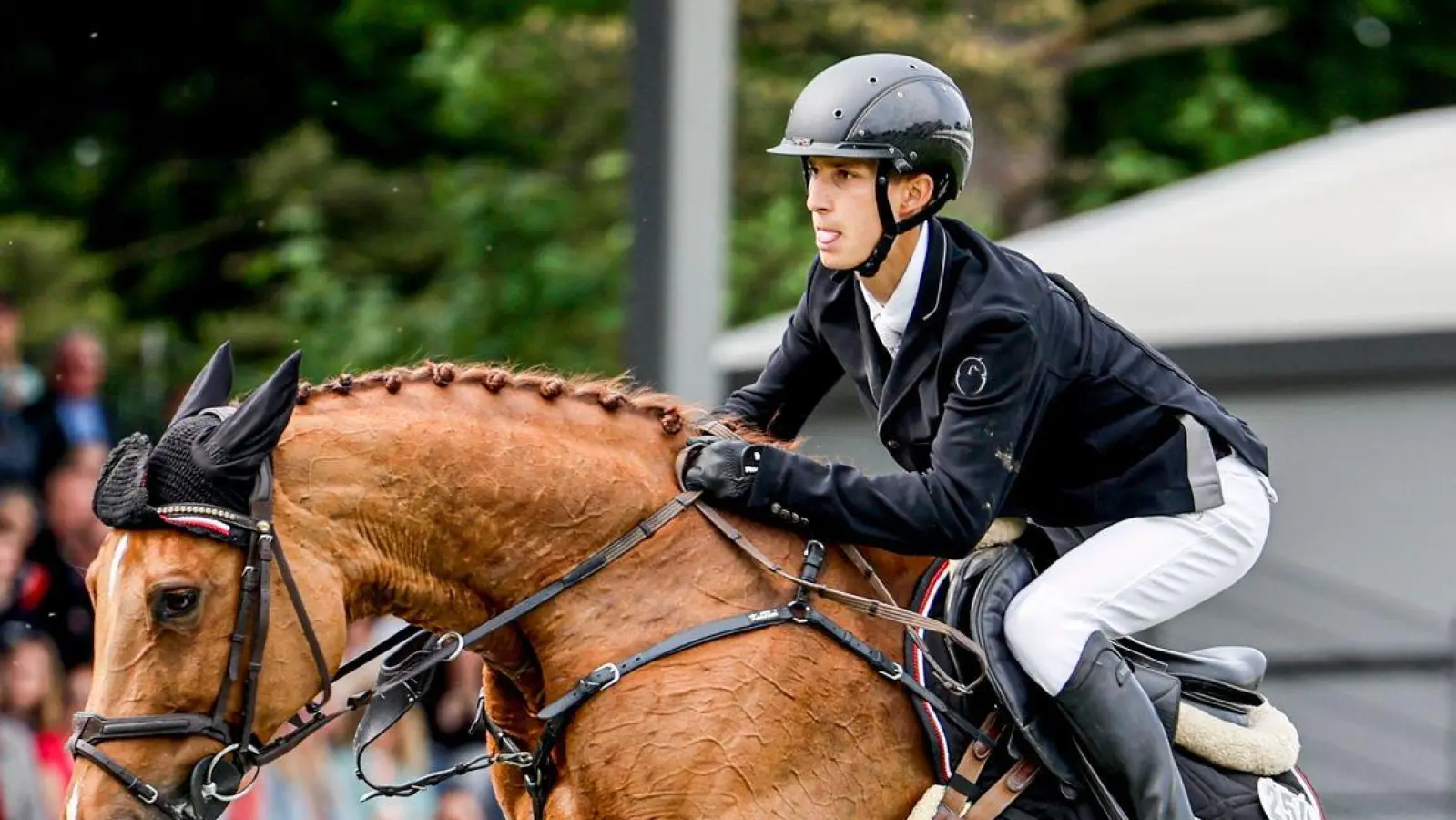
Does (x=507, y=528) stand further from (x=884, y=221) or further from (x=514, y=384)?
(x=884, y=221)

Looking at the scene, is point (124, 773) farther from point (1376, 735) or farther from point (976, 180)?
point (976, 180)

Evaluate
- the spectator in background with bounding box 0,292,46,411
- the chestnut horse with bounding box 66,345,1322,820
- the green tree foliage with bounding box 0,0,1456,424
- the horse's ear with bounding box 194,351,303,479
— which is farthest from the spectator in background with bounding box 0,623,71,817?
the green tree foliage with bounding box 0,0,1456,424

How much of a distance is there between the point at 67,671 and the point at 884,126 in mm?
5505

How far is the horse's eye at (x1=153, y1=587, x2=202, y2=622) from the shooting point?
12.7 ft

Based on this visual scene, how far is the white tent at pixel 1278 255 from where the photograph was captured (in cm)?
1182

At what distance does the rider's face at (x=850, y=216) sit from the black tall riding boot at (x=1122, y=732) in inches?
37.8

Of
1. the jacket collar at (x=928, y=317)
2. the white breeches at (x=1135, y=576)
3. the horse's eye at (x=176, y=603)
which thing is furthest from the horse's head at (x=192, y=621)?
the white breeches at (x=1135, y=576)

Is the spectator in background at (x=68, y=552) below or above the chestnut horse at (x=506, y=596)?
below

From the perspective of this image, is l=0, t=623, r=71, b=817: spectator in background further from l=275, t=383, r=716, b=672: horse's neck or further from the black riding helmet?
the black riding helmet

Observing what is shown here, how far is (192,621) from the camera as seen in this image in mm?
3889

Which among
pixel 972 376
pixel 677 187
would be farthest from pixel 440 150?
pixel 972 376

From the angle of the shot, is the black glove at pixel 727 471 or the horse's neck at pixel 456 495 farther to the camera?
the black glove at pixel 727 471

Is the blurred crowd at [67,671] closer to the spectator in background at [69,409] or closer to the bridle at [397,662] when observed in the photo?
the spectator in background at [69,409]

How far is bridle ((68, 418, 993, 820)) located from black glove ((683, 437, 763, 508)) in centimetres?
4
